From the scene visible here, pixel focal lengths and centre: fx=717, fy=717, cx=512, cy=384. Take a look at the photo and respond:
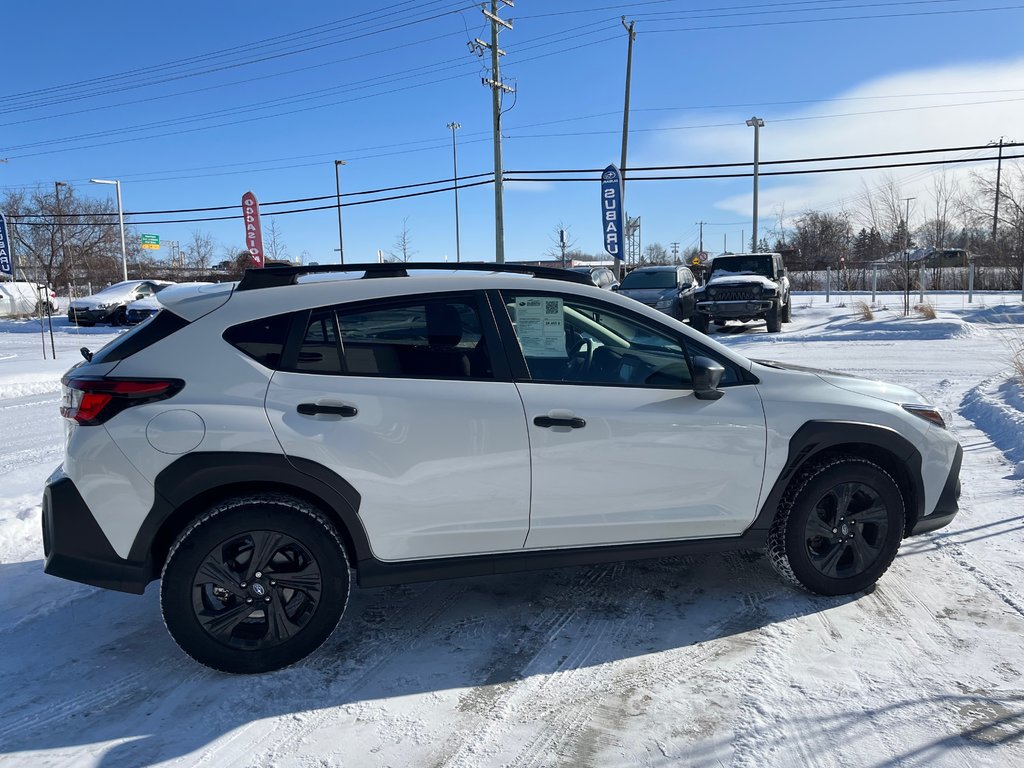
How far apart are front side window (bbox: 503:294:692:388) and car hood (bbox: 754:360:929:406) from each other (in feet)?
2.17

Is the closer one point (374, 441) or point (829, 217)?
point (374, 441)

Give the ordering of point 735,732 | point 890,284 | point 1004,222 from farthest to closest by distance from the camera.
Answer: point 890,284 < point 1004,222 < point 735,732

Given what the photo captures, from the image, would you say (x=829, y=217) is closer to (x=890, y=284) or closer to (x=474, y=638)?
(x=890, y=284)

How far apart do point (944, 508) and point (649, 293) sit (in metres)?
15.9

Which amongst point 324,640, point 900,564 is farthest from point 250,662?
point 900,564

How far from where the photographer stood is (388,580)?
10.9ft

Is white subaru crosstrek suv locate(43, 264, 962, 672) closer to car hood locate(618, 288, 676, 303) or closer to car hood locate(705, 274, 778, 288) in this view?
car hood locate(618, 288, 676, 303)

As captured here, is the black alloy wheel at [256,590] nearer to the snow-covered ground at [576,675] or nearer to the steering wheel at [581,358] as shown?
the snow-covered ground at [576,675]

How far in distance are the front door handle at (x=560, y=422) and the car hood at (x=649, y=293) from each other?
15.9 metres

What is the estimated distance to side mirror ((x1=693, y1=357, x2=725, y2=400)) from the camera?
11.5ft

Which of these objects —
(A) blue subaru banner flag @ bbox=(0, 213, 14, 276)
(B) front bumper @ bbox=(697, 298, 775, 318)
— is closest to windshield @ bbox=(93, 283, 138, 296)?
(A) blue subaru banner flag @ bbox=(0, 213, 14, 276)

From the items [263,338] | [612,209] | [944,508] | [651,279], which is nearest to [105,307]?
[612,209]

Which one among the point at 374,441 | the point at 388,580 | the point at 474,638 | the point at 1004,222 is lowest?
the point at 474,638

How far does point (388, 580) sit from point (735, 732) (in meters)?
1.60
